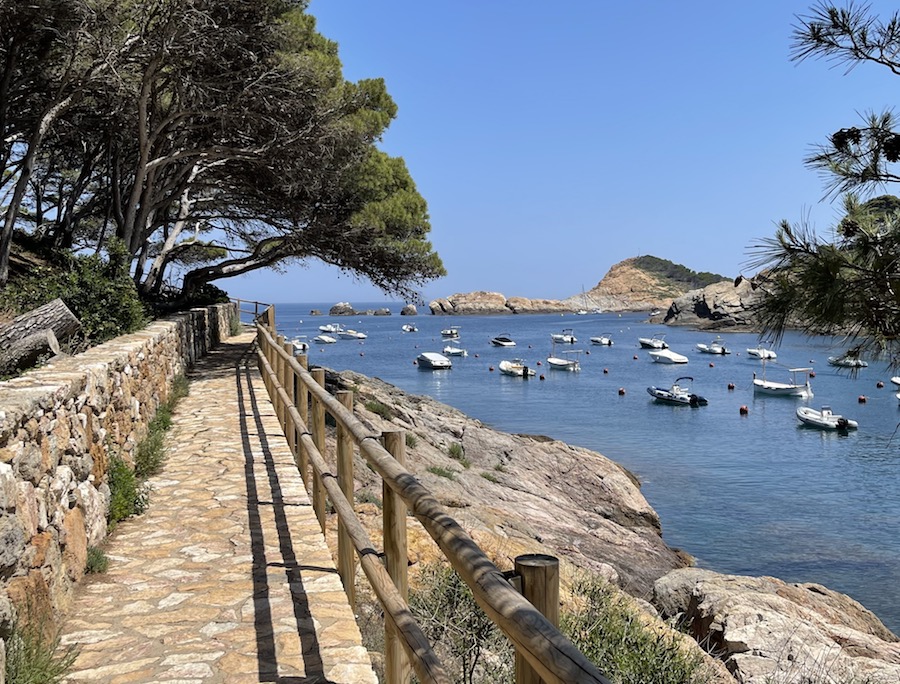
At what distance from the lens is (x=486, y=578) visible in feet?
6.26

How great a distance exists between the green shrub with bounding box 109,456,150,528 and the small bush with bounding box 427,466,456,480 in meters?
6.75

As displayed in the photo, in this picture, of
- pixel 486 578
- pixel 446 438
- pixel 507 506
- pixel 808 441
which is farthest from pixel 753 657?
pixel 808 441

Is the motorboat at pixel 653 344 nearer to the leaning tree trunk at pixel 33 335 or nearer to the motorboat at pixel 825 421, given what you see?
the motorboat at pixel 825 421

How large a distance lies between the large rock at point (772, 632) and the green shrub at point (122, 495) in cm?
460

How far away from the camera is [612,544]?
13500 millimetres

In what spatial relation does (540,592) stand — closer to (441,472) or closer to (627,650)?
(627,650)

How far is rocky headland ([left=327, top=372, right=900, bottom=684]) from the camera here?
268 inches

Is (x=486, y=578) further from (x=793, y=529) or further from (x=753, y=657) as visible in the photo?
(x=793, y=529)

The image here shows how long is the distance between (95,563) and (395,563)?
8.70 ft

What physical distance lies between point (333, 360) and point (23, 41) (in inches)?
2119

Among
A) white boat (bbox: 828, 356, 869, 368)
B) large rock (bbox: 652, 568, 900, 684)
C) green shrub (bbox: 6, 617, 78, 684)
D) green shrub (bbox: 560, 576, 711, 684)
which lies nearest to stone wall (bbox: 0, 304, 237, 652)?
green shrub (bbox: 6, 617, 78, 684)

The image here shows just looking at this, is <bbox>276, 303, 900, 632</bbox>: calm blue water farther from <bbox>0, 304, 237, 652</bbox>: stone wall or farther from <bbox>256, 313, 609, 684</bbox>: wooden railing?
<bbox>0, 304, 237, 652</bbox>: stone wall

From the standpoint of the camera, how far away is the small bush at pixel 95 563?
4.82 metres

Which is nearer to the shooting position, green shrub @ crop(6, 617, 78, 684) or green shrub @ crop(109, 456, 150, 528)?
green shrub @ crop(6, 617, 78, 684)
